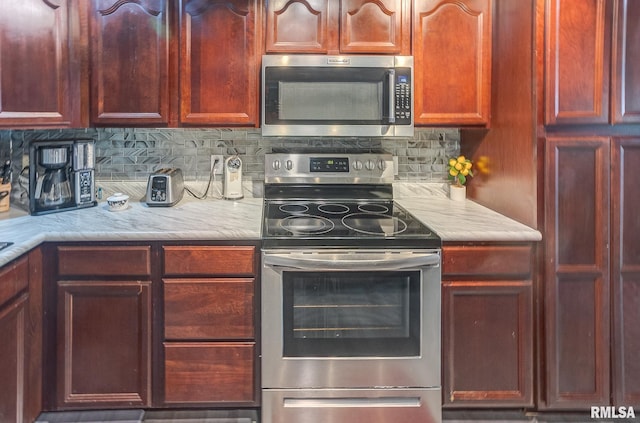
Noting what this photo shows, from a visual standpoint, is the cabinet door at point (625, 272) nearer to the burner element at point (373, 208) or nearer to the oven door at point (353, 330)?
the oven door at point (353, 330)

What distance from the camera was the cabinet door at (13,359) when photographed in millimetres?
1686

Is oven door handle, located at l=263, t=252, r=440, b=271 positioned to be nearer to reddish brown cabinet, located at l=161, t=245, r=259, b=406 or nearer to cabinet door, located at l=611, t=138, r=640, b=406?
reddish brown cabinet, located at l=161, t=245, r=259, b=406

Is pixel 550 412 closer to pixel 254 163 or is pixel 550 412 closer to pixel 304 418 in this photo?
pixel 304 418

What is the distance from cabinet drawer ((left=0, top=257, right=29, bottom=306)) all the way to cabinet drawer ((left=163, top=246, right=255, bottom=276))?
49 centimetres

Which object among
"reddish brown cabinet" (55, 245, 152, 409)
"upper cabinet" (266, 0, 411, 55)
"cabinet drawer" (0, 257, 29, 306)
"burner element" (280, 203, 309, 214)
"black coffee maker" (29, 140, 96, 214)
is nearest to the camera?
"cabinet drawer" (0, 257, 29, 306)

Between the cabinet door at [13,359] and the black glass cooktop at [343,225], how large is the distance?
91 cm

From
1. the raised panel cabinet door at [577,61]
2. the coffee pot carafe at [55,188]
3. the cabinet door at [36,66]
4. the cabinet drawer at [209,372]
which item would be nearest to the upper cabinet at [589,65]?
the raised panel cabinet door at [577,61]

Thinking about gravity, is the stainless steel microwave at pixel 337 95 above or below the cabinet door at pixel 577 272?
above

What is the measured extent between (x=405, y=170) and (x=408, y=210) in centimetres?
35

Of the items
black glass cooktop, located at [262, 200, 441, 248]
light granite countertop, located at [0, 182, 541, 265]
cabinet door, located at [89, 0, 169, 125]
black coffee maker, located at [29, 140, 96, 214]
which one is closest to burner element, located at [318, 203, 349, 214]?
black glass cooktop, located at [262, 200, 441, 248]

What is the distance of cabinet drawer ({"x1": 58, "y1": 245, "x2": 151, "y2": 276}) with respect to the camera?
6.46 ft

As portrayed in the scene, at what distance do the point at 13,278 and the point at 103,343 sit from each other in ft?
1.48

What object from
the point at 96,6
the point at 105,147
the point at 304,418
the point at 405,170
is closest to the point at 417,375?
the point at 304,418

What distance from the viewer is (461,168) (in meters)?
2.59
